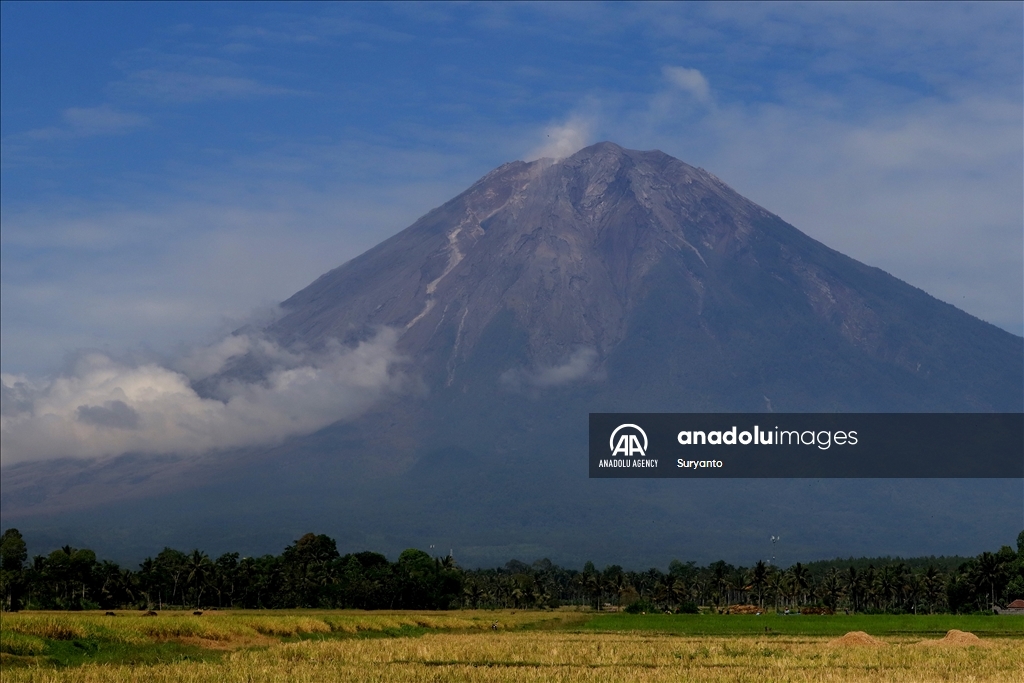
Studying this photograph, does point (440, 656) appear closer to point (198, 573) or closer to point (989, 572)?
point (198, 573)

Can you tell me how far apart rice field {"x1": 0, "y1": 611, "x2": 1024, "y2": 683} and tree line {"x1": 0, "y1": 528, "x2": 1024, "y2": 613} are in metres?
52.3

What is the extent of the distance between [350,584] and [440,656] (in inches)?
2857

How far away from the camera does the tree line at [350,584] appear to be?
110m

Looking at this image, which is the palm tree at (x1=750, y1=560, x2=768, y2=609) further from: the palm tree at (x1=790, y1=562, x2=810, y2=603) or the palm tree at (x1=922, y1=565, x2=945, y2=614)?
the palm tree at (x1=922, y1=565, x2=945, y2=614)

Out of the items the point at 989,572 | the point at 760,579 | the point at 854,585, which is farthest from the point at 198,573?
the point at 989,572

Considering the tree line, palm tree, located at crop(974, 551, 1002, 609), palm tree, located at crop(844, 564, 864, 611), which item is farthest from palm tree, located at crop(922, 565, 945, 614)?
palm tree, located at crop(974, 551, 1002, 609)

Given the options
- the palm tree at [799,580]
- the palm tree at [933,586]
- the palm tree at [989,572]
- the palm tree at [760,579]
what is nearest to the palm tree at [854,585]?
the palm tree at [799,580]

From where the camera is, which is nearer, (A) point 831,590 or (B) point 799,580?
(A) point 831,590

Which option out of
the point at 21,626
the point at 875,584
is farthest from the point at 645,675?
the point at 875,584

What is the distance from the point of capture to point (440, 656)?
44375 mm

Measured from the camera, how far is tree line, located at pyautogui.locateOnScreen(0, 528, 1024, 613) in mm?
110125

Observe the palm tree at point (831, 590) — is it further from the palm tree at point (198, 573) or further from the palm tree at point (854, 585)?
the palm tree at point (198, 573)

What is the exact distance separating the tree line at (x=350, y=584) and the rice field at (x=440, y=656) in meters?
52.3

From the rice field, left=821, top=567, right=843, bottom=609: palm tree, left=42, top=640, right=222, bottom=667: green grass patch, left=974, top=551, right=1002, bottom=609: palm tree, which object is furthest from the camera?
left=821, top=567, right=843, bottom=609: palm tree
